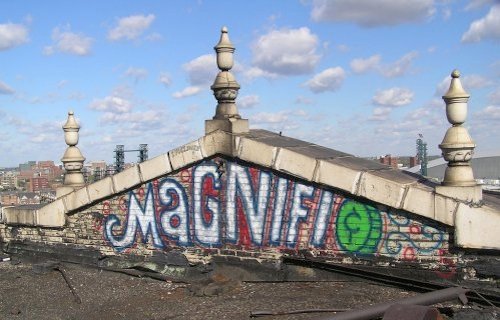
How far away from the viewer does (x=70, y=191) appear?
35.8ft

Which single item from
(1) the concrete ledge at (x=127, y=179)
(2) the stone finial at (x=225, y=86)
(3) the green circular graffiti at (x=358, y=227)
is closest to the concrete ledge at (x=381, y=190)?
(3) the green circular graffiti at (x=358, y=227)

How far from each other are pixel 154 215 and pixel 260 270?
2.26 meters

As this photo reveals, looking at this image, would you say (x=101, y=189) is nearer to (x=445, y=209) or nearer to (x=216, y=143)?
(x=216, y=143)

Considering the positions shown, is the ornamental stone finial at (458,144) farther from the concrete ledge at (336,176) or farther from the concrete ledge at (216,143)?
the concrete ledge at (216,143)

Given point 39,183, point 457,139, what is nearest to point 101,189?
point 457,139

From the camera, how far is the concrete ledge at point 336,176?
7.87 m

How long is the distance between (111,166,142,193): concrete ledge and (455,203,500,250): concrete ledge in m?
5.45

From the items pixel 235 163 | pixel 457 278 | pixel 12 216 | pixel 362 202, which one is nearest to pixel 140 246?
pixel 235 163

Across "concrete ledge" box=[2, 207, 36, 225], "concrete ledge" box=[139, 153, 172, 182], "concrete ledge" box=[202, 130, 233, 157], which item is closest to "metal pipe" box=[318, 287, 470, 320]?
"concrete ledge" box=[202, 130, 233, 157]

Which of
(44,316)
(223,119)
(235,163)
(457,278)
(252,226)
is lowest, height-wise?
(44,316)

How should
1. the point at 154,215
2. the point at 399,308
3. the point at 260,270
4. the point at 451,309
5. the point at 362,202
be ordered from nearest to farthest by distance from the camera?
1. the point at 399,308
2. the point at 451,309
3. the point at 362,202
4. the point at 260,270
5. the point at 154,215

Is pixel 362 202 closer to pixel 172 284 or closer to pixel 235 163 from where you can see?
pixel 235 163

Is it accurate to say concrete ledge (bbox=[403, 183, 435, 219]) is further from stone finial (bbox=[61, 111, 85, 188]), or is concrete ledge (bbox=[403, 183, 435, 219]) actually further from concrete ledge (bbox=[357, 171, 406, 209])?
stone finial (bbox=[61, 111, 85, 188])

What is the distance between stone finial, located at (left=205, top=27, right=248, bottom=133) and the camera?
929 cm
